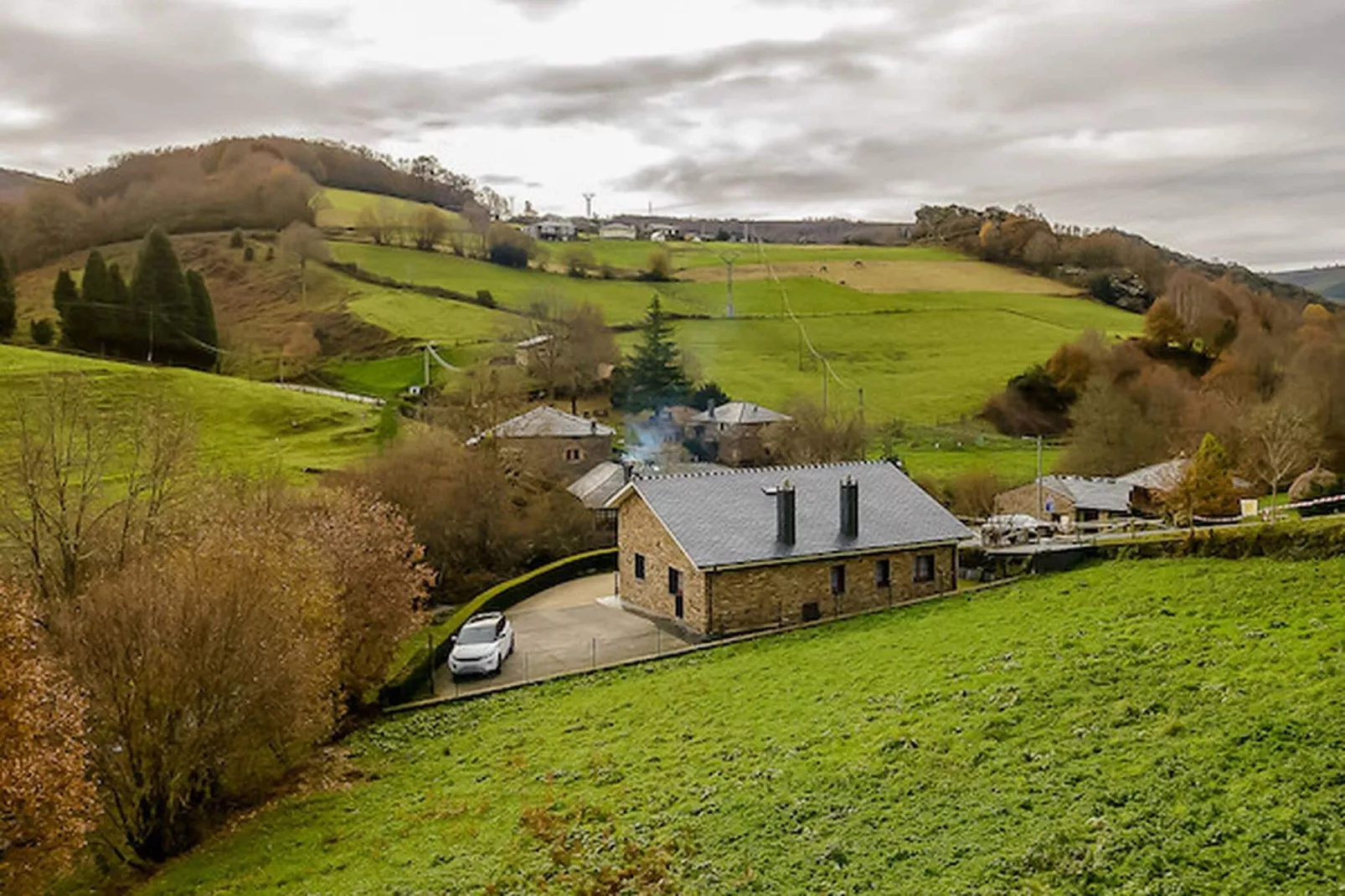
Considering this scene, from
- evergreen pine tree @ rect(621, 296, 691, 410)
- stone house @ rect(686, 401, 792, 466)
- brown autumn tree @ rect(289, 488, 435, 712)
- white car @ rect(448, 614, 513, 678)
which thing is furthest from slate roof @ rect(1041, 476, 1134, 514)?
brown autumn tree @ rect(289, 488, 435, 712)

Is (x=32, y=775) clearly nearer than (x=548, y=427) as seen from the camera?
Yes

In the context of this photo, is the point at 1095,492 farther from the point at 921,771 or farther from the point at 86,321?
the point at 86,321

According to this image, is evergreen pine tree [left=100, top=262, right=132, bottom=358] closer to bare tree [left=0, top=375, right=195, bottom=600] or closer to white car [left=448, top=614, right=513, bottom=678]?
bare tree [left=0, top=375, right=195, bottom=600]

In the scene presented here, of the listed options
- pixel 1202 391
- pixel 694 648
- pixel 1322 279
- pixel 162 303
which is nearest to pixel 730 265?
pixel 1202 391

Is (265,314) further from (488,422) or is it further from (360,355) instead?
(488,422)

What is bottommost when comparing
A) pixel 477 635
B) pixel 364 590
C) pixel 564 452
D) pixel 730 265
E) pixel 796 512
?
pixel 477 635

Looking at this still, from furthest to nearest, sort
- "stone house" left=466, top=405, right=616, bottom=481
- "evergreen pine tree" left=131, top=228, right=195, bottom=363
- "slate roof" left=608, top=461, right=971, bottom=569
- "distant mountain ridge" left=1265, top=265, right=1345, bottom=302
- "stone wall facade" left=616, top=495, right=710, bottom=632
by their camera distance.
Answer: "distant mountain ridge" left=1265, top=265, right=1345, bottom=302 < "evergreen pine tree" left=131, top=228, right=195, bottom=363 < "stone house" left=466, top=405, right=616, bottom=481 < "slate roof" left=608, top=461, right=971, bottom=569 < "stone wall facade" left=616, top=495, right=710, bottom=632

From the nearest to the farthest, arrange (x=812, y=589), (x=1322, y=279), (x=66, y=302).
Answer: (x=812, y=589)
(x=66, y=302)
(x=1322, y=279)

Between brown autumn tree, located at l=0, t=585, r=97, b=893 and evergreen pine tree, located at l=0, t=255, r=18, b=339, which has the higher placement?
evergreen pine tree, located at l=0, t=255, r=18, b=339
